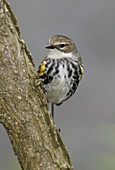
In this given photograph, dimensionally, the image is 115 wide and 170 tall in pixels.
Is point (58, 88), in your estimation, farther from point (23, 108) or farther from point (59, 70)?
point (23, 108)

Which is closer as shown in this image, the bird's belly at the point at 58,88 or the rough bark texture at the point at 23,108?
the rough bark texture at the point at 23,108

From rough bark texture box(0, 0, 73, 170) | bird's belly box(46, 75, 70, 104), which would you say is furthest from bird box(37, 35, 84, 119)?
rough bark texture box(0, 0, 73, 170)

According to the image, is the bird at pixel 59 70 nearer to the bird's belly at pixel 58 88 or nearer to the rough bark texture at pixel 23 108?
Result: the bird's belly at pixel 58 88

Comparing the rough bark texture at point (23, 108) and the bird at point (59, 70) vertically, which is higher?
the bird at point (59, 70)

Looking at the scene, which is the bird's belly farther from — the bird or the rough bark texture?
the rough bark texture

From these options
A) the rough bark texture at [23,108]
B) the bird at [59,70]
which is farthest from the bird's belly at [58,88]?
the rough bark texture at [23,108]

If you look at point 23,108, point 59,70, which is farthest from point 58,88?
point 23,108

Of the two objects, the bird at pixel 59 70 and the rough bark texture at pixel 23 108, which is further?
the bird at pixel 59 70
